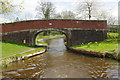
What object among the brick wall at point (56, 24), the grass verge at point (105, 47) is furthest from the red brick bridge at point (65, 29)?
the grass verge at point (105, 47)

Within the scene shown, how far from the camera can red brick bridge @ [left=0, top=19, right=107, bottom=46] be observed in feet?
56.4

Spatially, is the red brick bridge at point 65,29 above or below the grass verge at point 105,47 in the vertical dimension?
above

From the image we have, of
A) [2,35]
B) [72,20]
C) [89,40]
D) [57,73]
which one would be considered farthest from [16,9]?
[89,40]

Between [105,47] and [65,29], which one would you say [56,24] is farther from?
[105,47]

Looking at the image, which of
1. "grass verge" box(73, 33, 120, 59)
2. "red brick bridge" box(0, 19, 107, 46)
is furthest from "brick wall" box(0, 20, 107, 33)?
"grass verge" box(73, 33, 120, 59)

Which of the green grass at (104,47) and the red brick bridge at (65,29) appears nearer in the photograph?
Result: the green grass at (104,47)

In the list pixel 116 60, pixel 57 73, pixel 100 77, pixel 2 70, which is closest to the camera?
pixel 100 77

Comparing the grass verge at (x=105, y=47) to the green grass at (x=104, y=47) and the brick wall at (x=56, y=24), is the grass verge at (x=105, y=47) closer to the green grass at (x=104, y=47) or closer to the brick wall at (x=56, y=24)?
the green grass at (x=104, y=47)

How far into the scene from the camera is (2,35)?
1917 centimetres

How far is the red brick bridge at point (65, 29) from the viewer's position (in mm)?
17203

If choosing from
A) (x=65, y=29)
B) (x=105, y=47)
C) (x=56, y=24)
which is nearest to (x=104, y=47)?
(x=105, y=47)

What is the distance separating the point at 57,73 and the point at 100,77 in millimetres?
2940

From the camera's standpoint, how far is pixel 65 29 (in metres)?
17.4

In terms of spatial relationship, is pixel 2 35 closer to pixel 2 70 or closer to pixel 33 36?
pixel 33 36
